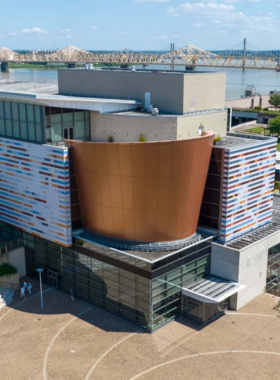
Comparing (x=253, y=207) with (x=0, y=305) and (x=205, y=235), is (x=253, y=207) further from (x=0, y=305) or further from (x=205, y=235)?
(x=0, y=305)

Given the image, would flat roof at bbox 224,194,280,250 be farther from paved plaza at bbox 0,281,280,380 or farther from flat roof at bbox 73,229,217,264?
paved plaza at bbox 0,281,280,380

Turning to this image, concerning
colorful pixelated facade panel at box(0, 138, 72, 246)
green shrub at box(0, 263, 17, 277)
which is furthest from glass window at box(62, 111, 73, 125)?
green shrub at box(0, 263, 17, 277)

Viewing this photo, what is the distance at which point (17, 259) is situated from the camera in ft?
116

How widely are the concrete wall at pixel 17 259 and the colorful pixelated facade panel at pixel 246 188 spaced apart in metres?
14.6

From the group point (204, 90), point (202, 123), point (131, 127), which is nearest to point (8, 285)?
point (131, 127)

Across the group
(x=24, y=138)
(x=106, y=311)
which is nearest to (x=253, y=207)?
(x=106, y=311)

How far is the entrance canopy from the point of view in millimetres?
28797

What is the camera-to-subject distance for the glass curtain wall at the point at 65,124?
3166cm

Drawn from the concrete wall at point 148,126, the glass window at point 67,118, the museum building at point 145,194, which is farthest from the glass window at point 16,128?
the concrete wall at point 148,126

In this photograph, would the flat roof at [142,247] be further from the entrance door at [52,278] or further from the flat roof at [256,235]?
the entrance door at [52,278]

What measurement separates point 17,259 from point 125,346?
1212 centimetres

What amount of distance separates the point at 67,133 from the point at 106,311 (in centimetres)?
1182

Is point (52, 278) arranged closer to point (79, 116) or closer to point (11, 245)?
point (11, 245)

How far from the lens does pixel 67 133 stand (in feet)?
106
